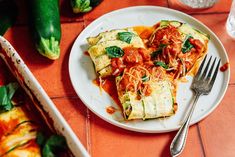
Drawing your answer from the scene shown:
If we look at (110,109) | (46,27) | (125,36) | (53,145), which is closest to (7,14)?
(46,27)

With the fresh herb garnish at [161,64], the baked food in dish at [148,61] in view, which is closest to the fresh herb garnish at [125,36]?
the baked food in dish at [148,61]

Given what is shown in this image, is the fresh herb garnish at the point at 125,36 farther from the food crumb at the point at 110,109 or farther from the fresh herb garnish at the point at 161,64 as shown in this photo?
the food crumb at the point at 110,109

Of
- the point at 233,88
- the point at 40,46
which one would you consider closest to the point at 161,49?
the point at 233,88

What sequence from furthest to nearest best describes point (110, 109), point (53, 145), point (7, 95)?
point (110, 109), point (7, 95), point (53, 145)

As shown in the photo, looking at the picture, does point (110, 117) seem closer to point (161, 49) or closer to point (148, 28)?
point (161, 49)

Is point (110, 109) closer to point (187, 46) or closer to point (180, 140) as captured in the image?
point (180, 140)

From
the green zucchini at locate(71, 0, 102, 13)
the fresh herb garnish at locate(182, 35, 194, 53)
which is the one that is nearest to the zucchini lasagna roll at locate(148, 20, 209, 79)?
the fresh herb garnish at locate(182, 35, 194, 53)
